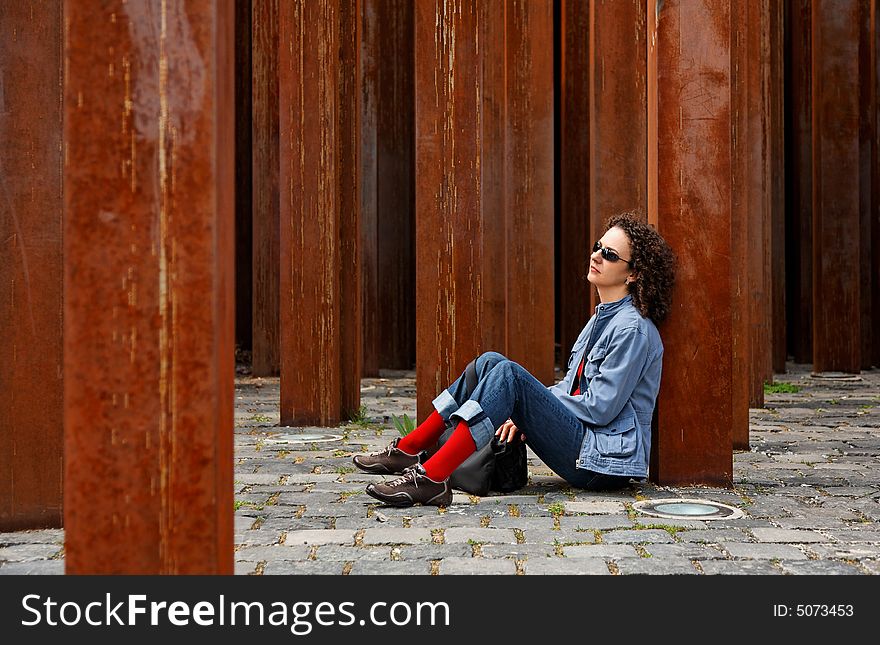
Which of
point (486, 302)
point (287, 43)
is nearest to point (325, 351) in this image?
point (486, 302)

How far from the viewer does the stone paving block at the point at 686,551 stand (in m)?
3.51

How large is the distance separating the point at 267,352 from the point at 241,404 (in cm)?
343

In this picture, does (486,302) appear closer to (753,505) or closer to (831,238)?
(753,505)

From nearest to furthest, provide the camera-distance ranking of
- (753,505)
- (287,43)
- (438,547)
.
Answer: (438,547) < (753,505) < (287,43)

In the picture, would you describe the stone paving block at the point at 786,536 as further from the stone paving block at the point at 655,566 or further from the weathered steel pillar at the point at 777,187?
the weathered steel pillar at the point at 777,187

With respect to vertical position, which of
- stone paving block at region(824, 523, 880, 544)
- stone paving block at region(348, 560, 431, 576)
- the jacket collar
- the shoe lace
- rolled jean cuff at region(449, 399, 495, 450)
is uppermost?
the jacket collar

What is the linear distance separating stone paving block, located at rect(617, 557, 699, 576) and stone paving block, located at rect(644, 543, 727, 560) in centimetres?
6

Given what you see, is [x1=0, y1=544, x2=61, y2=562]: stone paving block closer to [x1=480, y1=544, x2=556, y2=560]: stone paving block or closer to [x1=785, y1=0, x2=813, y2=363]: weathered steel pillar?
[x1=480, y1=544, x2=556, y2=560]: stone paving block

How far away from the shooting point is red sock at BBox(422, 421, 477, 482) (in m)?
4.43

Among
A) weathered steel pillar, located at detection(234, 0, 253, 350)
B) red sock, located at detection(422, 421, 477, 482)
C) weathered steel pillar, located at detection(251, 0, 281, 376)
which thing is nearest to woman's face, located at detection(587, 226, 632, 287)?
red sock, located at detection(422, 421, 477, 482)

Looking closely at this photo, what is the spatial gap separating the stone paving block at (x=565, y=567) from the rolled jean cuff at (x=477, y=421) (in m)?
1.01

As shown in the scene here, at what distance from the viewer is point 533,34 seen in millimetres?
9211

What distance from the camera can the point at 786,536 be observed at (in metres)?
3.86

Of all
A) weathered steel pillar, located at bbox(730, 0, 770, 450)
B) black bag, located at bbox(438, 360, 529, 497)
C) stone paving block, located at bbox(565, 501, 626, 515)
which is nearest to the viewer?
stone paving block, located at bbox(565, 501, 626, 515)
